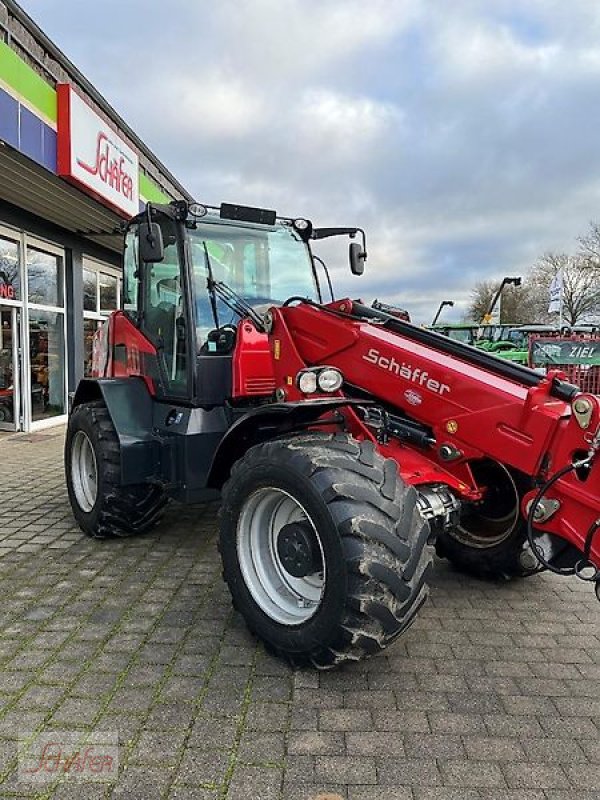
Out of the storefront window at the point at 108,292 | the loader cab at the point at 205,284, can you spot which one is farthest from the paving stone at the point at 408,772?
the storefront window at the point at 108,292

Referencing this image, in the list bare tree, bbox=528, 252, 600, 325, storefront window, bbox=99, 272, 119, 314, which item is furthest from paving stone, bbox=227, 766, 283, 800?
bare tree, bbox=528, 252, 600, 325

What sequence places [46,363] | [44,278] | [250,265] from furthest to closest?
[46,363] → [44,278] → [250,265]

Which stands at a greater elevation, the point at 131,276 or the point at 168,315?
the point at 131,276

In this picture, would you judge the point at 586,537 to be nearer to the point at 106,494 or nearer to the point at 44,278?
the point at 106,494

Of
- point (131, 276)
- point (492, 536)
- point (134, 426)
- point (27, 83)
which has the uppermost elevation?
point (27, 83)

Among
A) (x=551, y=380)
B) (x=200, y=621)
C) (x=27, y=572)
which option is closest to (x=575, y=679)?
(x=551, y=380)

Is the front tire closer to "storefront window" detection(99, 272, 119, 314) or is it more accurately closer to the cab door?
the cab door

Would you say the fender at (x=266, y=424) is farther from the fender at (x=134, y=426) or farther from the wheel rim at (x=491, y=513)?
the wheel rim at (x=491, y=513)

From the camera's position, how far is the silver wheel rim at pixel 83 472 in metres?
5.66

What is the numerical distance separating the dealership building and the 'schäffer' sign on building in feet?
0.05

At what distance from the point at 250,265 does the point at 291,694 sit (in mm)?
3225

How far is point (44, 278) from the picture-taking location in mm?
11969

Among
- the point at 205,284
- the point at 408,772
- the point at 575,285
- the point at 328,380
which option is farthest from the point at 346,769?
the point at 575,285

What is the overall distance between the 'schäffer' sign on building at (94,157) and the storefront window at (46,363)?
2829 millimetres
